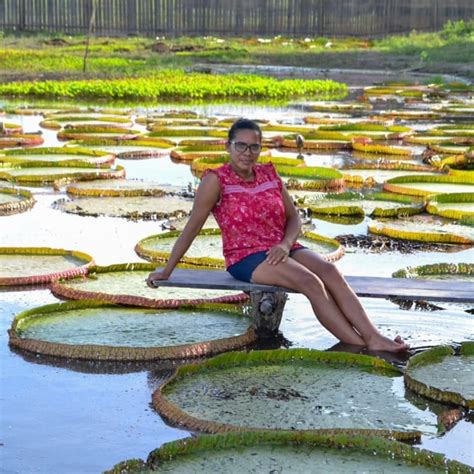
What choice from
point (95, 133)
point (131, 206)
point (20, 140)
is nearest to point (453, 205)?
point (131, 206)

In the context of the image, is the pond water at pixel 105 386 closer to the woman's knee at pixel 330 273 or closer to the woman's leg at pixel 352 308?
the woman's leg at pixel 352 308

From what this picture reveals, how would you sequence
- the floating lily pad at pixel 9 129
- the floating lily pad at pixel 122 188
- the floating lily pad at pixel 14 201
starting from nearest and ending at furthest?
the floating lily pad at pixel 14 201
the floating lily pad at pixel 122 188
the floating lily pad at pixel 9 129

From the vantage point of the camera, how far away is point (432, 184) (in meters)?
9.91

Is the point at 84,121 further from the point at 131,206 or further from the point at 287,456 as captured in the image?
the point at 287,456

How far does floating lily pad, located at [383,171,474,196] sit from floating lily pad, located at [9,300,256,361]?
4.29 meters

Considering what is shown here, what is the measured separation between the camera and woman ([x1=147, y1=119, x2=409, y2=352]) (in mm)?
5148

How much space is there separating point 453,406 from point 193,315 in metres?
1.56

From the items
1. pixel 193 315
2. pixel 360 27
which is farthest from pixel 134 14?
pixel 193 315

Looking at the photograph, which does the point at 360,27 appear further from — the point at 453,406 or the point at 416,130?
the point at 453,406

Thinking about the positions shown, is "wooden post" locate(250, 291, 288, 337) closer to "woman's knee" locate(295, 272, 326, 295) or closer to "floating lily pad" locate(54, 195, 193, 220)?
"woman's knee" locate(295, 272, 326, 295)

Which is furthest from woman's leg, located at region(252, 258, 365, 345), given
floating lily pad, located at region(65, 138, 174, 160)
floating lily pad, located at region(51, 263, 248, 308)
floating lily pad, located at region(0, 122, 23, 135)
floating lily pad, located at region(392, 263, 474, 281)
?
floating lily pad, located at region(0, 122, 23, 135)

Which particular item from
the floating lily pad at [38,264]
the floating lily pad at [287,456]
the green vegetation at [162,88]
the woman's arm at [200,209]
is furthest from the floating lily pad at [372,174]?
the green vegetation at [162,88]

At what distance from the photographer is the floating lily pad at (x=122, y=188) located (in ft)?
30.6

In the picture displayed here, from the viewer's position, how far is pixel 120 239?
7.70 meters
